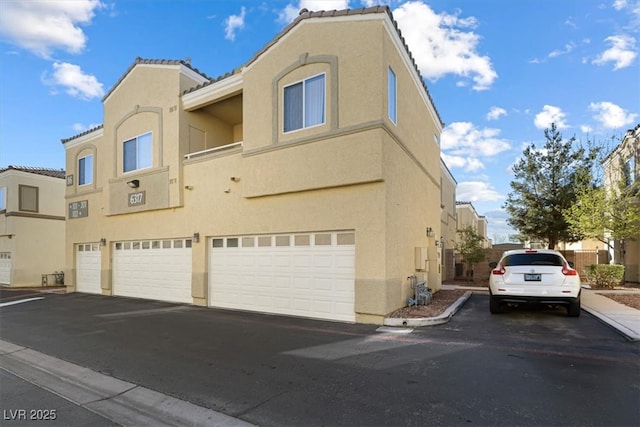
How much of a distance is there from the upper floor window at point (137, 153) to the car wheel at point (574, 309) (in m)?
14.5

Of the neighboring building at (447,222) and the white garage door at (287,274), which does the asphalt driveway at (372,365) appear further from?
the neighboring building at (447,222)

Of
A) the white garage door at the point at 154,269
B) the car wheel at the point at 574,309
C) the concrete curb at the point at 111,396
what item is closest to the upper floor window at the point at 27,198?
the white garage door at the point at 154,269

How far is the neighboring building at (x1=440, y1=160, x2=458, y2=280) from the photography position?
22.0 metres

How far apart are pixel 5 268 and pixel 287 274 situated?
23644 millimetres

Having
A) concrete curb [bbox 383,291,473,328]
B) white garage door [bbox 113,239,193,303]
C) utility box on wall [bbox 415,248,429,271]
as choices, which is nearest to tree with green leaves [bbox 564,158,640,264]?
utility box on wall [bbox 415,248,429,271]

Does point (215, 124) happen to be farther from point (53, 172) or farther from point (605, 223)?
point (53, 172)

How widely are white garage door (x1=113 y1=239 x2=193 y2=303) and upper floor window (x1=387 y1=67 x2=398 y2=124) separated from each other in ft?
27.0

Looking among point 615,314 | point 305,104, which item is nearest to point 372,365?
point 305,104

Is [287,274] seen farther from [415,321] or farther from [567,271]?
[567,271]

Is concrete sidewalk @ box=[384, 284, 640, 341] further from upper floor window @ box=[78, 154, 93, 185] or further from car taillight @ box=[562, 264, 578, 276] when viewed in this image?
upper floor window @ box=[78, 154, 93, 185]

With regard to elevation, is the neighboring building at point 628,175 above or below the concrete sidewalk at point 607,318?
above

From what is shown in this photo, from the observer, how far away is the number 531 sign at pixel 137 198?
14.9 metres

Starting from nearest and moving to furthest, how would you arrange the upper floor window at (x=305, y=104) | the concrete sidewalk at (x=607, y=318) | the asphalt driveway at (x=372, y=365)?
the asphalt driveway at (x=372, y=365) < the concrete sidewalk at (x=607, y=318) < the upper floor window at (x=305, y=104)

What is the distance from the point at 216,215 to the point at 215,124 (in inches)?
178
